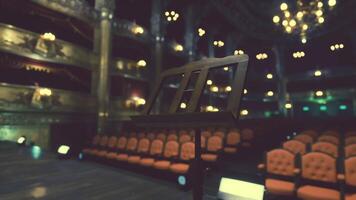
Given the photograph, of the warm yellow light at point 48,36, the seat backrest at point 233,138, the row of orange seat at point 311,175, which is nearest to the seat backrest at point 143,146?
the seat backrest at point 233,138

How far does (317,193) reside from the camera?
3572 mm

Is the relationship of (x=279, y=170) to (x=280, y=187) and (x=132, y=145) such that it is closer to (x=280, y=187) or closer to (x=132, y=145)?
(x=280, y=187)


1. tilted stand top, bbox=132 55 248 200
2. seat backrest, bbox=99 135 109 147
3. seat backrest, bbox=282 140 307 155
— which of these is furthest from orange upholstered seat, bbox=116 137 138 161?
tilted stand top, bbox=132 55 248 200

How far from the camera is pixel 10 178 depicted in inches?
199

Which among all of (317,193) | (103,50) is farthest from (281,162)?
(103,50)

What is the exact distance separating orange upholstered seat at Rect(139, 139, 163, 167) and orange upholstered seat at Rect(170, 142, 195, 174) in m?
0.67

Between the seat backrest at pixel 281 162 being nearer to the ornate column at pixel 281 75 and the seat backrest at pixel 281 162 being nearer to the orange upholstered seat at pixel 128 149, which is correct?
the orange upholstered seat at pixel 128 149

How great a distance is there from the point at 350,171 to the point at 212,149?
3.37 meters

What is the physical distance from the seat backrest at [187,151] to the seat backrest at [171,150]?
0.47ft

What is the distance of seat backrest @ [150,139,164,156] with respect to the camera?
626cm

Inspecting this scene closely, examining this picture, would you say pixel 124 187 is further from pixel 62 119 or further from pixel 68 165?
pixel 62 119

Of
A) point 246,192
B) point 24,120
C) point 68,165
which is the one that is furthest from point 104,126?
point 246,192

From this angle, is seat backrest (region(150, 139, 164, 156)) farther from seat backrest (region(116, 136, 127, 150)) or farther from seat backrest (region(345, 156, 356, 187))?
seat backrest (region(345, 156, 356, 187))

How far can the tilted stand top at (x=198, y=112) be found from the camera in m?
1.75
